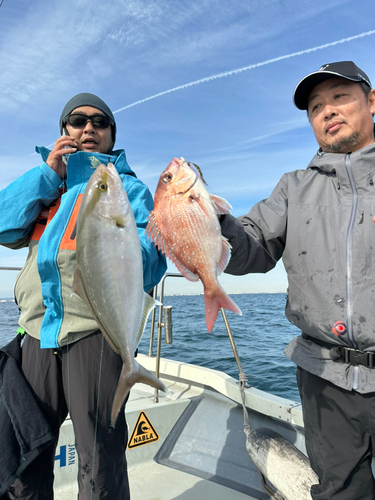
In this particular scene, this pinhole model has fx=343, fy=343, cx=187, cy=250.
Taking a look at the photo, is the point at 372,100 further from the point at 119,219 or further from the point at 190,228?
the point at 119,219

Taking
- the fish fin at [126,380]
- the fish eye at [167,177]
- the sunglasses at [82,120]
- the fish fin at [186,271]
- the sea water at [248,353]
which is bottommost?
the sea water at [248,353]

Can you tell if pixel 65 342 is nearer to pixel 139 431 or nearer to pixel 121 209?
pixel 121 209

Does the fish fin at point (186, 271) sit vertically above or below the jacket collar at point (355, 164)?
below

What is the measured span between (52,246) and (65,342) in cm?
56

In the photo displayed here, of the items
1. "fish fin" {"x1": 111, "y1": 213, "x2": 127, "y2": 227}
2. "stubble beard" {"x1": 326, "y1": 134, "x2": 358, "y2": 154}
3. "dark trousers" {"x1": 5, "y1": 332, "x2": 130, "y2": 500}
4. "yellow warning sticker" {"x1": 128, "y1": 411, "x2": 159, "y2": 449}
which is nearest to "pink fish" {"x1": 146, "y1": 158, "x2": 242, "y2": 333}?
"fish fin" {"x1": 111, "y1": 213, "x2": 127, "y2": 227}

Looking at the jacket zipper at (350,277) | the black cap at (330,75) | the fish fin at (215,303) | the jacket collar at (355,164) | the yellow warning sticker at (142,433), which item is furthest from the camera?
the yellow warning sticker at (142,433)

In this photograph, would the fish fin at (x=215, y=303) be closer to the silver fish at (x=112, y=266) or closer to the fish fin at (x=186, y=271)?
the fish fin at (x=186, y=271)

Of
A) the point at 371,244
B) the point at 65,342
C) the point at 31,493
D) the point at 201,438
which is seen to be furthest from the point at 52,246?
the point at 201,438

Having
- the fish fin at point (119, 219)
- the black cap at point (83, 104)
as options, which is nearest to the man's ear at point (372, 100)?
the black cap at point (83, 104)

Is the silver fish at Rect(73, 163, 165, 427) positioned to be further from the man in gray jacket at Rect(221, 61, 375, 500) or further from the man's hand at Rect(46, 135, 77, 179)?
the man's hand at Rect(46, 135, 77, 179)

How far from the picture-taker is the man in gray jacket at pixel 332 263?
1897 millimetres

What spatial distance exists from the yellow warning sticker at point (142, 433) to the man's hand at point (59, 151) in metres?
2.74

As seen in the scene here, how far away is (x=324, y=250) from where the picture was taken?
205cm

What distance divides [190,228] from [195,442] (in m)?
3.29
